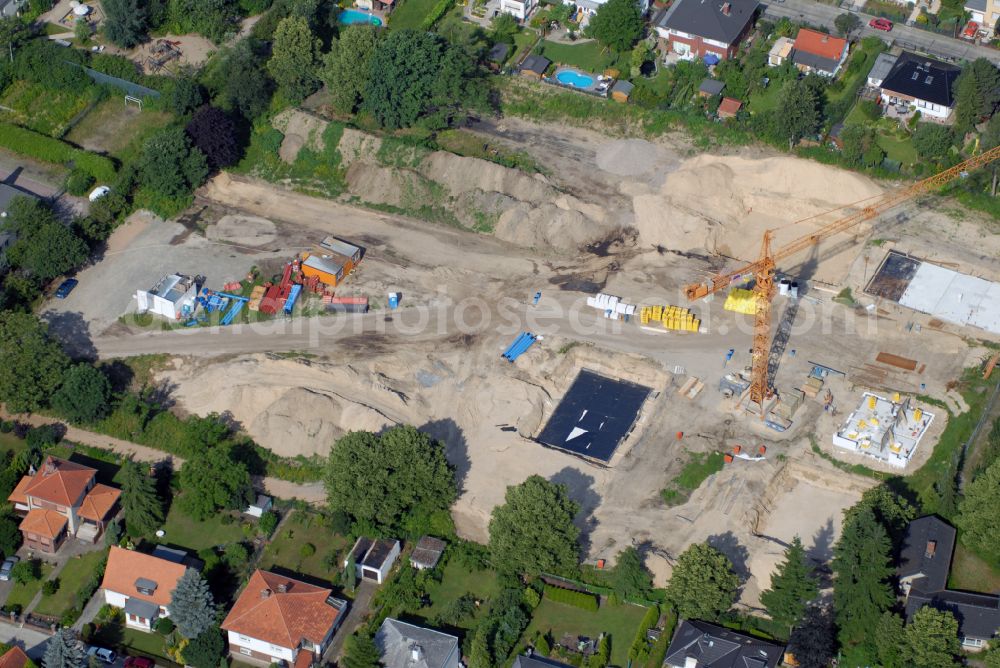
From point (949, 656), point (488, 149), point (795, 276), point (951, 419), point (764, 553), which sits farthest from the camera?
point (488, 149)

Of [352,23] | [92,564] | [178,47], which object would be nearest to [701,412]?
[92,564]

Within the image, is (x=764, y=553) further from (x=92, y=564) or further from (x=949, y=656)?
(x=92, y=564)

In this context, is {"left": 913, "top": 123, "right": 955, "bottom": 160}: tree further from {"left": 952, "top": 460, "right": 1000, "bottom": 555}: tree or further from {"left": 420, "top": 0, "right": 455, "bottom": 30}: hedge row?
{"left": 420, "top": 0, "right": 455, "bottom": 30}: hedge row

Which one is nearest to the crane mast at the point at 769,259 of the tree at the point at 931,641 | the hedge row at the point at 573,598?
the hedge row at the point at 573,598

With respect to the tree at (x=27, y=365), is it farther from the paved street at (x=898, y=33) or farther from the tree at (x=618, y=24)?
the paved street at (x=898, y=33)

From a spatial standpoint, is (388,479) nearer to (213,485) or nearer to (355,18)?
(213,485)
